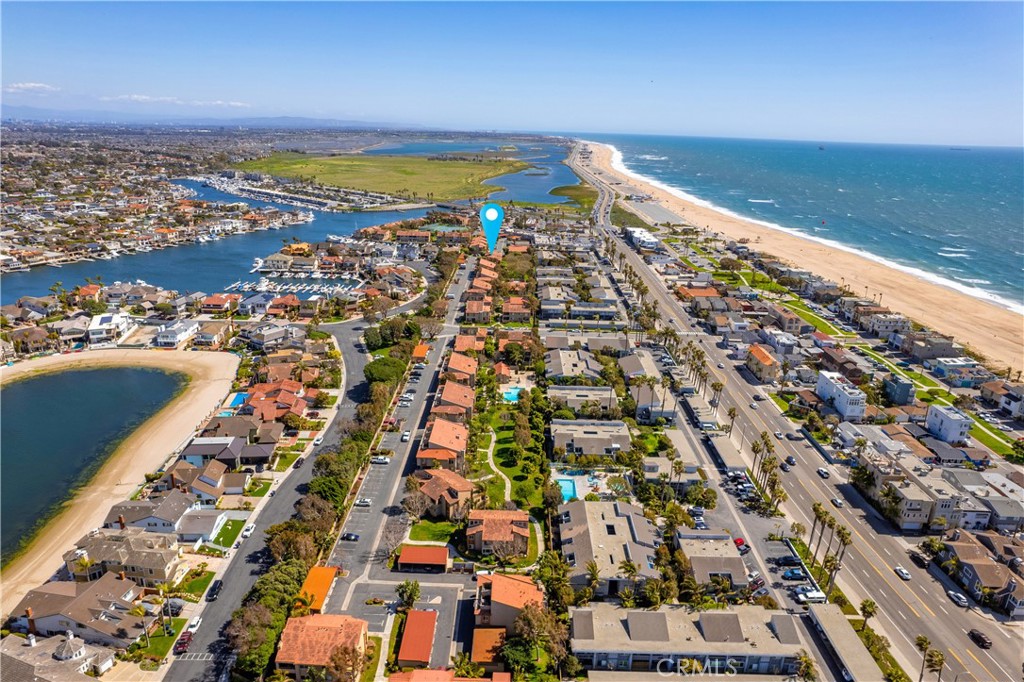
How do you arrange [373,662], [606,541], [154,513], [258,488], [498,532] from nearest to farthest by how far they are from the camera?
[373,662], [606,541], [498,532], [154,513], [258,488]

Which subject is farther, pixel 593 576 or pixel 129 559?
pixel 129 559

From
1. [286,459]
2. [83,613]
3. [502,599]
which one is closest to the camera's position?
[83,613]

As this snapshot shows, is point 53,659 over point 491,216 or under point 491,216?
under

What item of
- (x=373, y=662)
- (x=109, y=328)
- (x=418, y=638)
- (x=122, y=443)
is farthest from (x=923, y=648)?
(x=109, y=328)

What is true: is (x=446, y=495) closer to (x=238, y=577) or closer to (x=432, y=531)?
(x=432, y=531)

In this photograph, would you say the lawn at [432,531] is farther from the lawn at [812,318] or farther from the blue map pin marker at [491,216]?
the lawn at [812,318]

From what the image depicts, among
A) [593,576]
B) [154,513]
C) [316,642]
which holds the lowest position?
[154,513]

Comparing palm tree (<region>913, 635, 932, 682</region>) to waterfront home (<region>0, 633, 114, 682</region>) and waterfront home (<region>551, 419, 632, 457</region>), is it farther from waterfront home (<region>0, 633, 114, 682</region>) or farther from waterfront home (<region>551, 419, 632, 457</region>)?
waterfront home (<region>0, 633, 114, 682</region>)

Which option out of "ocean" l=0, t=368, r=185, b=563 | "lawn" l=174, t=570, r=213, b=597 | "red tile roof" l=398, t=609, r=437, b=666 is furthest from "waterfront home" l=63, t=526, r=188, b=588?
"red tile roof" l=398, t=609, r=437, b=666

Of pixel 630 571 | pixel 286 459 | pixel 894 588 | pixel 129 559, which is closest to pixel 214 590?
pixel 129 559
